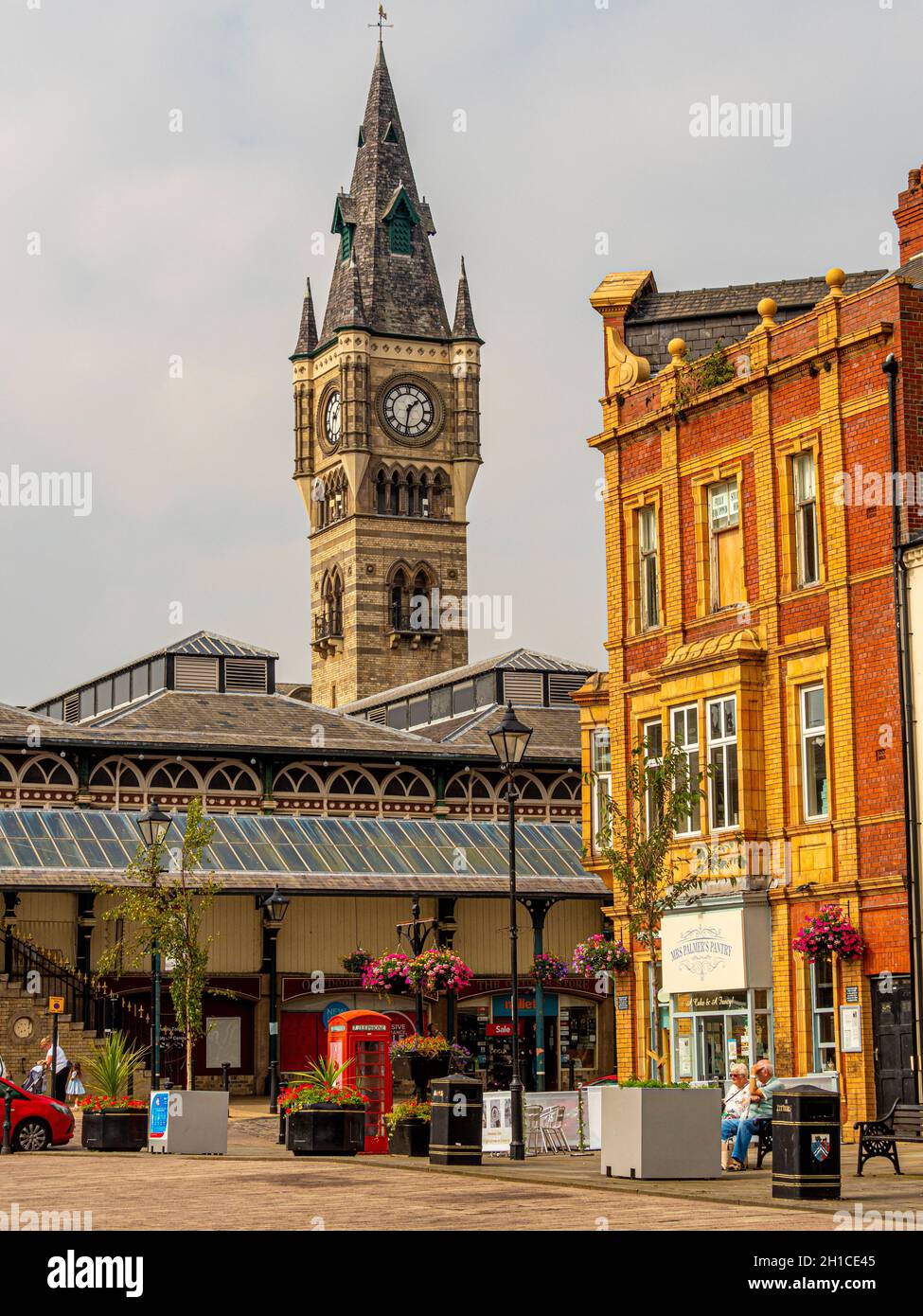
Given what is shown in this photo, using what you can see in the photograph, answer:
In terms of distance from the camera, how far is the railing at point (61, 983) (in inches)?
1953

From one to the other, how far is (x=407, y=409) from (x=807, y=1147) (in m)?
108

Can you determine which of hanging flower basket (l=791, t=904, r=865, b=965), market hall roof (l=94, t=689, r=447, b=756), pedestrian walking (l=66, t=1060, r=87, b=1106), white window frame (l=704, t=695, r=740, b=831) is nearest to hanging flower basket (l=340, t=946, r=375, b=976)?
market hall roof (l=94, t=689, r=447, b=756)

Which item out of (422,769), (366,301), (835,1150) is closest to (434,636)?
(366,301)

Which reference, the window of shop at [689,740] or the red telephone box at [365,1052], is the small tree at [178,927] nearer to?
the red telephone box at [365,1052]

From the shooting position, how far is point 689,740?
34812 millimetres

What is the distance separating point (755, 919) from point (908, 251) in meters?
10.8

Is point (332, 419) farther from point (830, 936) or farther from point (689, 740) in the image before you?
point (830, 936)

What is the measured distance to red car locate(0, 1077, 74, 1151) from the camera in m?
31.5

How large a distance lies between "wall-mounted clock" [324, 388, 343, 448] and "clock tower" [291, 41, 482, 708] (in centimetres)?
9

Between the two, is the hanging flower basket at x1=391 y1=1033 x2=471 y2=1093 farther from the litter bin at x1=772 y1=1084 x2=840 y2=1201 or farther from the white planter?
the litter bin at x1=772 y1=1084 x2=840 y2=1201
